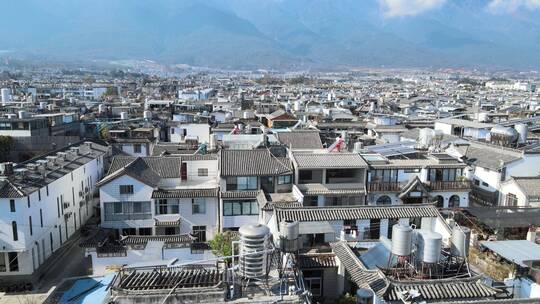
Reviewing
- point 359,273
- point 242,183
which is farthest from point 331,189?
point 359,273

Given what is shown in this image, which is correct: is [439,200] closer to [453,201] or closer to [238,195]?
[453,201]

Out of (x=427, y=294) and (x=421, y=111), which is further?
(x=421, y=111)

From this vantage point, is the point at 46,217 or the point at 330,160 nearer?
the point at 46,217

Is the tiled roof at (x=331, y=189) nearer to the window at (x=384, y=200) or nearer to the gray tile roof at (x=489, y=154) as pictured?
the window at (x=384, y=200)

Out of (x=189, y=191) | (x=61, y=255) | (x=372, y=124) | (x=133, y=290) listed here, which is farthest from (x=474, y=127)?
(x=133, y=290)

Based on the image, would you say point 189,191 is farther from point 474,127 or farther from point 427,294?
point 474,127

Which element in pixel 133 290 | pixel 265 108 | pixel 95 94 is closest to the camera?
pixel 133 290
